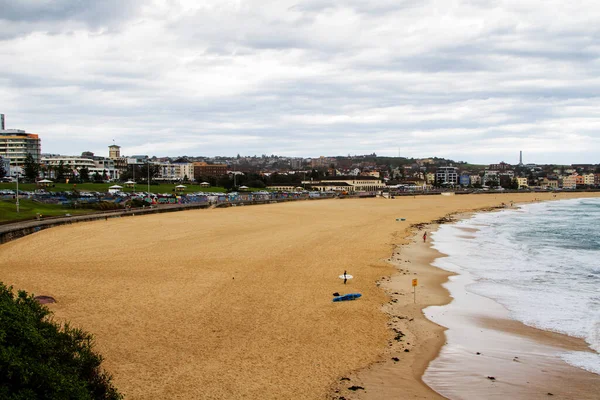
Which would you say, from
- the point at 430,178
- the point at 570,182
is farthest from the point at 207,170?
the point at 570,182

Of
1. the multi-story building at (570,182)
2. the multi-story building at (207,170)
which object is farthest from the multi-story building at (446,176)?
the multi-story building at (207,170)

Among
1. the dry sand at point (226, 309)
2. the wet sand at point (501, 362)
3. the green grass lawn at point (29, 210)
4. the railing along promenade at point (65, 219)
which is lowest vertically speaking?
the wet sand at point (501, 362)

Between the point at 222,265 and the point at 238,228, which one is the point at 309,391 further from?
the point at 238,228

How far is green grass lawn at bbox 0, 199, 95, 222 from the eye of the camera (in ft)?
105

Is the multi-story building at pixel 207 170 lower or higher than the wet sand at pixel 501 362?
higher

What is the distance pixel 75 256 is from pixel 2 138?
9905 centimetres

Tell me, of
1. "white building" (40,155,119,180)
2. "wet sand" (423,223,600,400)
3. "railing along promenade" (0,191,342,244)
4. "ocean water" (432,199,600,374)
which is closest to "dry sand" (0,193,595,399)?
"wet sand" (423,223,600,400)

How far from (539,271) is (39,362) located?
19.1 metres

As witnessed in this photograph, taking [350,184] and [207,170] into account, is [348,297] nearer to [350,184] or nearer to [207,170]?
[350,184]

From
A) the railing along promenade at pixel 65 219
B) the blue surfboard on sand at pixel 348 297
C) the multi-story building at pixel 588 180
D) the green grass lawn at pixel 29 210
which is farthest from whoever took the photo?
the multi-story building at pixel 588 180

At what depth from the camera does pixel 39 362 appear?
580cm

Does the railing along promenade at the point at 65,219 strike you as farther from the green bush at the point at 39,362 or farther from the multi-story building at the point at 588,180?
the multi-story building at the point at 588,180

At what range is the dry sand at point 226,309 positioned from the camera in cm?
882

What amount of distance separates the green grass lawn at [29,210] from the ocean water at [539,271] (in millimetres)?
27114
